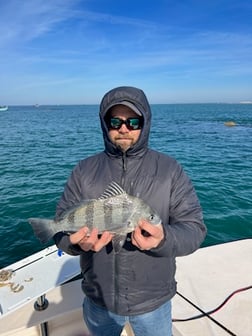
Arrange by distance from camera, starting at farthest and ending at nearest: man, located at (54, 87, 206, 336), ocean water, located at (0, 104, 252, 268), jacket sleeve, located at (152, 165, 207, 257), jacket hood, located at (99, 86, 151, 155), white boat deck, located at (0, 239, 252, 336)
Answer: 1. ocean water, located at (0, 104, 252, 268)
2. white boat deck, located at (0, 239, 252, 336)
3. jacket hood, located at (99, 86, 151, 155)
4. man, located at (54, 87, 206, 336)
5. jacket sleeve, located at (152, 165, 207, 257)

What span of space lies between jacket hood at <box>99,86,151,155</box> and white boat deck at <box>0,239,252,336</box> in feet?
8.07

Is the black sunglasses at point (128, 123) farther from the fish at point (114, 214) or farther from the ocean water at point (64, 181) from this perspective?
the ocean water at point (64, 181)

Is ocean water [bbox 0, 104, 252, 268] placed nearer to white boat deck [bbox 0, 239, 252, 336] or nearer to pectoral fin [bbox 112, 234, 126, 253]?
white boat deck [bbox 0, 239, 252, 336]

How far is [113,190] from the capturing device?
8.95 feet

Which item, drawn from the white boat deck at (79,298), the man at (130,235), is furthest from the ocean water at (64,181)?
the man at (130,235)

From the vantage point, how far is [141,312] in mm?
2779

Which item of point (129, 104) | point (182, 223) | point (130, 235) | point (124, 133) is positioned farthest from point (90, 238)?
point (129, 104)

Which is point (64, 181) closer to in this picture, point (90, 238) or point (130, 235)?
point (130, 235)

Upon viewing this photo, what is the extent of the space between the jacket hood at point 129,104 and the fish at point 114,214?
1.49ft

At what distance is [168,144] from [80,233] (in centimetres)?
2748

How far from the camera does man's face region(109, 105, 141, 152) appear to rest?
2.94m

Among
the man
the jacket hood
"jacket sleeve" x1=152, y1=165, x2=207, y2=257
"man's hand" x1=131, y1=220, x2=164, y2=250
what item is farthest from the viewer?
the jacket hood

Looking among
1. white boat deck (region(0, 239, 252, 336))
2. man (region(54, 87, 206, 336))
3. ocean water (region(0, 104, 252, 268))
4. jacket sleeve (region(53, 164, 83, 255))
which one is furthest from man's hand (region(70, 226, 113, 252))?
ocean water (region(0, 104, 252, 268))

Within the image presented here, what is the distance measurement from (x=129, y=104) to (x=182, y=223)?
1.30m
